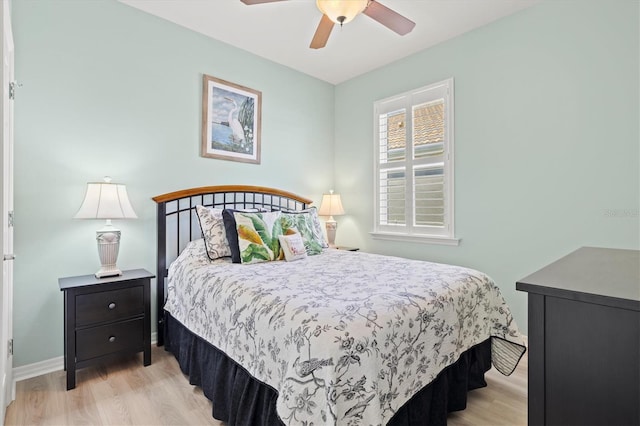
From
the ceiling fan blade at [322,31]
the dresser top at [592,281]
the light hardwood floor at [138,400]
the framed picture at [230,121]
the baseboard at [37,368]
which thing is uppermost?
the ceiling fan blade at [322,31]

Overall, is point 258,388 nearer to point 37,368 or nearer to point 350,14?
point 37,368

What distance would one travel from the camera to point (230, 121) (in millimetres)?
3271

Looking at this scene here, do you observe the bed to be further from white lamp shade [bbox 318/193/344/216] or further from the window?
white lamp shade [bbox 318/193/344/216]

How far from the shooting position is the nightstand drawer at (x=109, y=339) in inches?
82.9

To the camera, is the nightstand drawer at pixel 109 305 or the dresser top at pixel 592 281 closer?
the dresser top at pixel 592 281

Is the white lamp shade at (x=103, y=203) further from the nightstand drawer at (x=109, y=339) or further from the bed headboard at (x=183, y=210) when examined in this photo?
the nightstand drawer at (x=109, y=339)

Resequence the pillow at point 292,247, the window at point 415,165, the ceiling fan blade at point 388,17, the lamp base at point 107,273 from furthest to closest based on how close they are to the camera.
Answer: the window at point 415,165, the pillow at point 292,247, the lamp base at point 107,273, the ceiling fan blade at point 388,17

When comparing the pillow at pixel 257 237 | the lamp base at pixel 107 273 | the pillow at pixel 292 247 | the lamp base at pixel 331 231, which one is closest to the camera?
the lamp base at pixel 107 273

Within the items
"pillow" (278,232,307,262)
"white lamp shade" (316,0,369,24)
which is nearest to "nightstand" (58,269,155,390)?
"pillow" (278,232,307,262)

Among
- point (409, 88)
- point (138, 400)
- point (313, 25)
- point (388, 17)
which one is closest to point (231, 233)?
point (138, 400)

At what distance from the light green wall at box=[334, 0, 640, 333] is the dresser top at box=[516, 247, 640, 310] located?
5.00 ft

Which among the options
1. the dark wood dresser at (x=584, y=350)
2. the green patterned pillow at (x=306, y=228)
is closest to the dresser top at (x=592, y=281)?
the dark wood dresser at (x=584, y=350)

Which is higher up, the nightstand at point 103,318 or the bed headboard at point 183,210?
the bed headboard at point 183,210

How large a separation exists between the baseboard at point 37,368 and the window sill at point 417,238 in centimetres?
303
